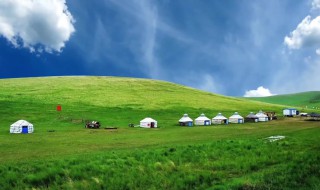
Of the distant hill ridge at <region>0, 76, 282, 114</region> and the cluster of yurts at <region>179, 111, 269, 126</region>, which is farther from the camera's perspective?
the distant hill ridge at <region>0, 76, 282, 114</region>

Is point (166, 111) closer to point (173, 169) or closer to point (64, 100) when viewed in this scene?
point (64, 100)

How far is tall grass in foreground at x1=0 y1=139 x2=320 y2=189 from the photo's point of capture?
15422 mm

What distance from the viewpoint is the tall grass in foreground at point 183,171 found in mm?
15422

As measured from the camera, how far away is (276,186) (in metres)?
14.0

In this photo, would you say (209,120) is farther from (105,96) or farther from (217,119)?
(105,96)

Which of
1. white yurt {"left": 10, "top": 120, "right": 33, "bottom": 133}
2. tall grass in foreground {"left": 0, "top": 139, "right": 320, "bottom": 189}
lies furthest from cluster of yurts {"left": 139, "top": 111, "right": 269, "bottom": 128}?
tall grass in foreground {"left": 0, "top": 139, "right": 320, "bottom": 189}

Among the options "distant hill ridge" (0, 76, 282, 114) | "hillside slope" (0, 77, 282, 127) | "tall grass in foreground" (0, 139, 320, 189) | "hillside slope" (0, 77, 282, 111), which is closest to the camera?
"tall grass in foreground" (0, 139, 320, 189)

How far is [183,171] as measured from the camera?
1861 centimetres

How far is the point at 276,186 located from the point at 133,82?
13155cm

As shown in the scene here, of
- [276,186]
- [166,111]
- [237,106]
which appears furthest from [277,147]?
[237,106]

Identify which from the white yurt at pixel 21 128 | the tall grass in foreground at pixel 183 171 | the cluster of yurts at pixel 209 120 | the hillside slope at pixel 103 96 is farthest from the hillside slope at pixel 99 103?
the tall grass in foreground at pixel 183 171

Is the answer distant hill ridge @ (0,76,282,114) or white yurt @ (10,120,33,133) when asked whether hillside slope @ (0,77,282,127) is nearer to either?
distant hill ridge @ (0,76,282,114)

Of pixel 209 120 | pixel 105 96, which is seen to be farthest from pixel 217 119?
pixel 105 96

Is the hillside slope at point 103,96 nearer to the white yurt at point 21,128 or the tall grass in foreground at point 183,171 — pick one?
the white yurt at point 21,128
